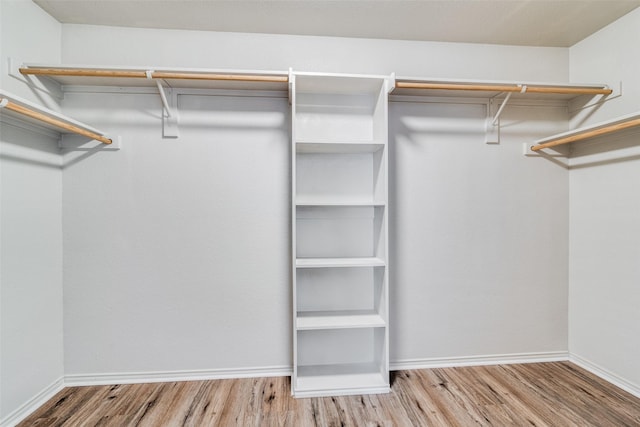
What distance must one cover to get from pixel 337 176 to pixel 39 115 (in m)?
1.63

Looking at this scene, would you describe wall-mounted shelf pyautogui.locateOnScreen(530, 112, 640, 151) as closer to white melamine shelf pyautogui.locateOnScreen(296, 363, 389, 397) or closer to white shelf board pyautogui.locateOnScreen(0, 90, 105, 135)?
white melamine shelf pyautogui.locateOnScreen(296, 363, 389, 397)

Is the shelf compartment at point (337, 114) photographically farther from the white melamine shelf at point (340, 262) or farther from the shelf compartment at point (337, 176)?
the white melamine shelf at point (340, 262)

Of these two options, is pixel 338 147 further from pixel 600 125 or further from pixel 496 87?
pixel 600 125

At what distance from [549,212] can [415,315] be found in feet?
4.09

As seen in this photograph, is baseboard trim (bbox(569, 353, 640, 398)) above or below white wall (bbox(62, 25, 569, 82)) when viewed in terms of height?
below

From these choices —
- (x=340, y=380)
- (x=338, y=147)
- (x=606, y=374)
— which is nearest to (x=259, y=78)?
(x=338, y=147)

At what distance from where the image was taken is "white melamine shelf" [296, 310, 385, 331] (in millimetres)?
1971

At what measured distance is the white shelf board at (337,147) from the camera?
1.93 meters

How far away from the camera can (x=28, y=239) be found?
1.81 metres

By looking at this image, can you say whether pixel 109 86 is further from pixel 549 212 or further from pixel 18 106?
pixel 549 212

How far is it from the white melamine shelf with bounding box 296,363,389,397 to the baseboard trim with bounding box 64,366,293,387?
0.64ft

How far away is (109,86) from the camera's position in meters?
2.08

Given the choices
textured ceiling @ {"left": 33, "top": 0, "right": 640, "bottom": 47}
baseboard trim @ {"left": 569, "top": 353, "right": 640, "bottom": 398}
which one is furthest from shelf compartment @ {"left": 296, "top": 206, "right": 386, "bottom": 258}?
baseboard trim @ {"left": 569, "top": 353, "right": 640, "bottom": 398}

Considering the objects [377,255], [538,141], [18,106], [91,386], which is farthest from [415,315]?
[18,106]
